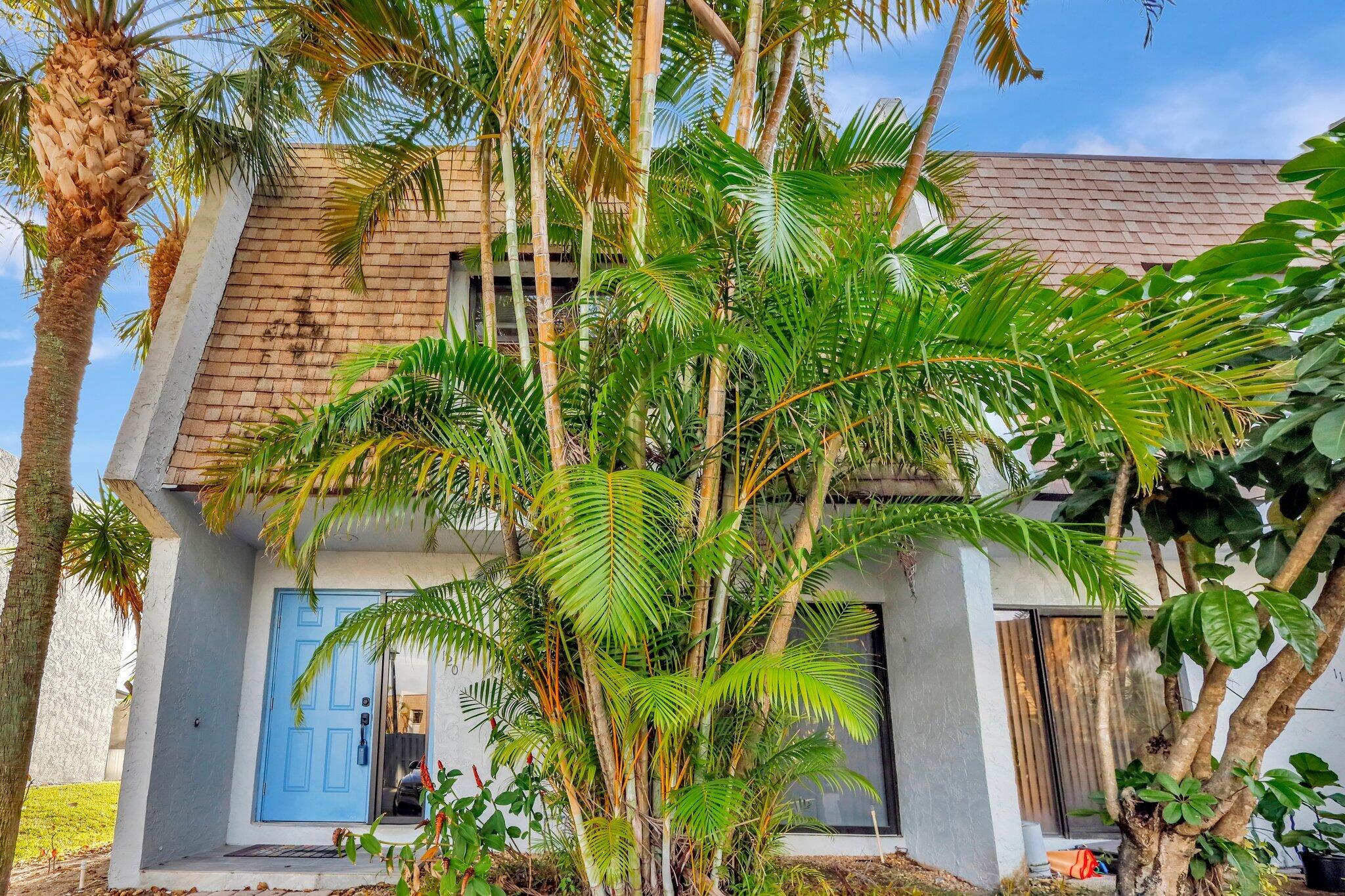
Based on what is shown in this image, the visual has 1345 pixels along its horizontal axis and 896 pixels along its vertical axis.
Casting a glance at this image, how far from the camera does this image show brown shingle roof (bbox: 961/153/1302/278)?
7.33 metres

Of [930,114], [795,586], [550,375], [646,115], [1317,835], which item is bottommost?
[1317,835]

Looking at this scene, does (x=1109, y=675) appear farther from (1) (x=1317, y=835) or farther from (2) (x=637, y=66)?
(2) (x=637, y=66)

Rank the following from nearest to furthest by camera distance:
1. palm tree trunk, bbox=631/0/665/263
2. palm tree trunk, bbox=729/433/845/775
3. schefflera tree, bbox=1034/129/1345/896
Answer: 1. palm tree trunk, bbox=729/433/845/775
2. palm tree trunk, bbox=631/0/665/263
3. schefflera tree, bbox=1034/129/1345/896

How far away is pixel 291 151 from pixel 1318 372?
7.23 meters

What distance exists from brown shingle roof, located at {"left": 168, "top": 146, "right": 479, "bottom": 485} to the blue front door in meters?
1.80

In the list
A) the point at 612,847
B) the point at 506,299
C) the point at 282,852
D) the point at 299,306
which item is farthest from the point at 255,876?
the point at 506,299

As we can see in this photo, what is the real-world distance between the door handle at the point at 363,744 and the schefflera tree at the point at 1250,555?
17.0 feet

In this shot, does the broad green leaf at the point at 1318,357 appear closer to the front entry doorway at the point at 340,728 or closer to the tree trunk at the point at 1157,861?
the tree trunk at the point at 1157,861

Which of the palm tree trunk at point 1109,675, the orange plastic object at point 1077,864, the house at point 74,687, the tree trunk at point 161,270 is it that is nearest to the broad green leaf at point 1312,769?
the orange plastic object at point 1077,864

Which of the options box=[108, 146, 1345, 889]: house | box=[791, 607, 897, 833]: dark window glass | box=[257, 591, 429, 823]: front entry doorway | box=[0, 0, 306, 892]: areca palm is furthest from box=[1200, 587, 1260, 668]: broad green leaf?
box=[0, 0, 306, 892]: areca palm

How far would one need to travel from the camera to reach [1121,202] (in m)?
7.82

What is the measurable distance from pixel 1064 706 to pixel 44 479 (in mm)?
7143

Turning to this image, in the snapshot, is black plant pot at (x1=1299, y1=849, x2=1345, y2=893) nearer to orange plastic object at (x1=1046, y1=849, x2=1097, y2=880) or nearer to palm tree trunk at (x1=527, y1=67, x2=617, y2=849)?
orange plastic object at (x1=1046, y1=849, x2=1097, y2=880)

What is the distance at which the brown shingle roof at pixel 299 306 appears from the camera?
561 cm
